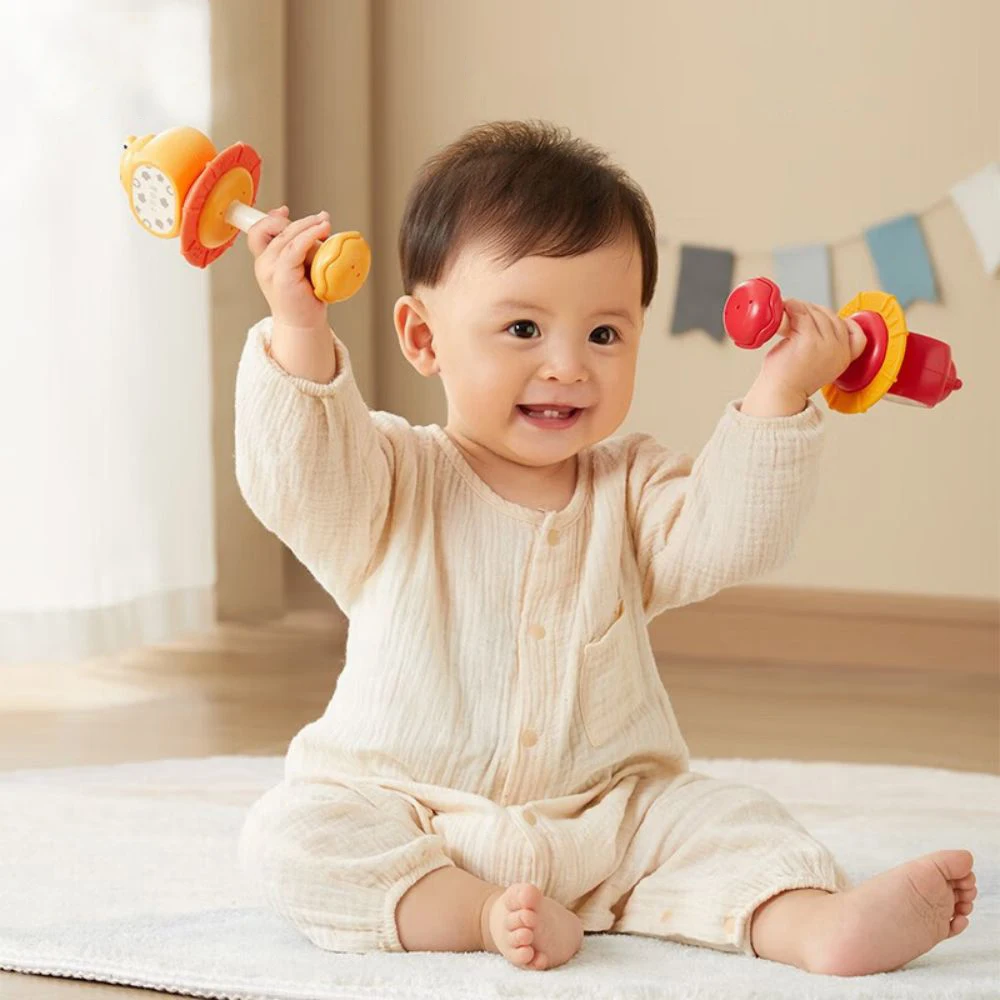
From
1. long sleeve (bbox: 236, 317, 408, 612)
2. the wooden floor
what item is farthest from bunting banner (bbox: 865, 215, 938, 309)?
long sleeve (bbox: 236, 317, 408, 612)

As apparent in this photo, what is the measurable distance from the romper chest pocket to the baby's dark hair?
242 mm

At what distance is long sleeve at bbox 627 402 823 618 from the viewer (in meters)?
1.12

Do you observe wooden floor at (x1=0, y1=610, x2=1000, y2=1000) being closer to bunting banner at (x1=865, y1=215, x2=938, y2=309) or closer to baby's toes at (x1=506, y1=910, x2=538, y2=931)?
bunting banner at (x1=865, y1=215, x2=938, y2=309)

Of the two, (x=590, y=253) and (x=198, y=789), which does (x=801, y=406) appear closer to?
(x=590, y=253)

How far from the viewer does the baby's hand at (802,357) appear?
110cm

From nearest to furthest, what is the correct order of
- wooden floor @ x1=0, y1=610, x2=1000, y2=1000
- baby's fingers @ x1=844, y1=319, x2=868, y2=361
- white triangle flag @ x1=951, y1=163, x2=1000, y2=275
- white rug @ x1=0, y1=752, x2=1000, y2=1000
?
1. white rug @ x1=0, y1=752, x2=1000, y2=1000
2. baby's fingers @ x1=844, y1=319, x2=868, y2=361
3. wooden floor @ x1=0, y1=610, x2=1000, y2=1000
4. white triangle flag @ x1=951, y1=163, x2=1000, y2=275

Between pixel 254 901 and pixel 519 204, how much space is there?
21.4 inches

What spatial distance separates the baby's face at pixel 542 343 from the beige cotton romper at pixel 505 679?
0.06 metres

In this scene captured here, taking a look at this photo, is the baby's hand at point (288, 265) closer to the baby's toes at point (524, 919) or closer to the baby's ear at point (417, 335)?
the baby's ear at point (417, 335)

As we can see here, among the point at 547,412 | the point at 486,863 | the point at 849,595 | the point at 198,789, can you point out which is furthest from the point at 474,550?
the point at 849,595

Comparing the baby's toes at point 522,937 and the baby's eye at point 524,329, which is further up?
the baby's eye at point 524,329

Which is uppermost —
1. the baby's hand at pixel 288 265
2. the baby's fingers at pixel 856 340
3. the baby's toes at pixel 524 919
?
the baby's hand at pixel 288 265

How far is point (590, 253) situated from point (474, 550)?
22 centimetres

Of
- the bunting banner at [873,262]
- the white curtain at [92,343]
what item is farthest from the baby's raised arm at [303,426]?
the bunting banner at [873,262]
